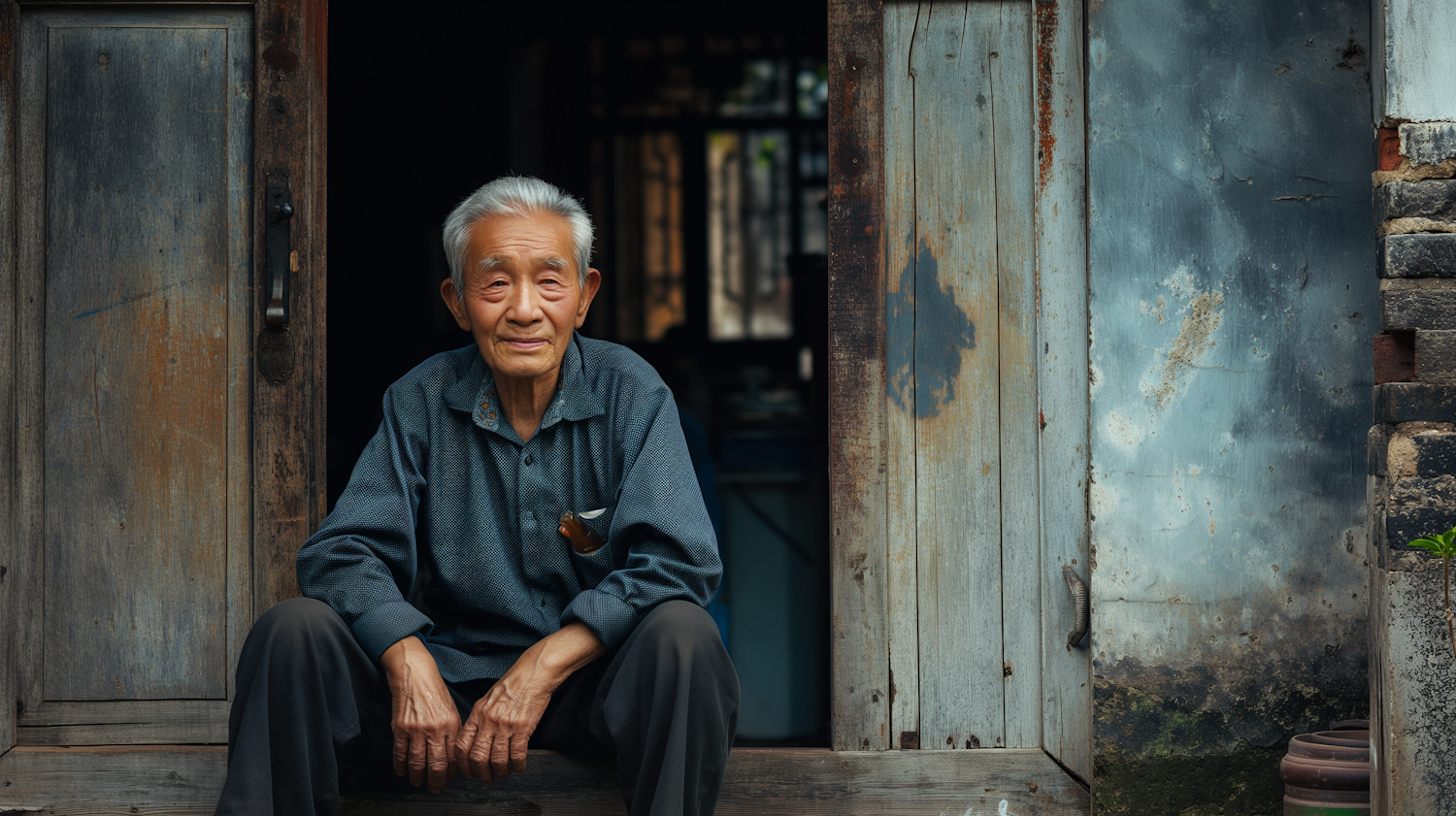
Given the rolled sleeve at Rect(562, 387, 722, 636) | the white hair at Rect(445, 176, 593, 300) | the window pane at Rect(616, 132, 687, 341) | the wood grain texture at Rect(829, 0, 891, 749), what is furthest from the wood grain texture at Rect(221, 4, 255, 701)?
the window pane at Rect(616, 132, 687, 341)

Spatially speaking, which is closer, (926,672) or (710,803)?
(710,803)

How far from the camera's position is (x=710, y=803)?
1889 mm

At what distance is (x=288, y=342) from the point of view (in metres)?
2.43

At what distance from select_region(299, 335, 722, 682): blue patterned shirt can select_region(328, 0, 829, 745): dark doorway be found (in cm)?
115

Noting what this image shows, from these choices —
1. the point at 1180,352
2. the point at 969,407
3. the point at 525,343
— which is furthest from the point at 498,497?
the point at 1180,352

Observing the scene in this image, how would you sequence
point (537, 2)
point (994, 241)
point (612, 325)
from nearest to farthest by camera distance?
point (994, 241) < point (537, 2) < point (612, 325)

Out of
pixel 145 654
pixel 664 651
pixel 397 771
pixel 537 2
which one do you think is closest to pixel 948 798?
pixel 664 651

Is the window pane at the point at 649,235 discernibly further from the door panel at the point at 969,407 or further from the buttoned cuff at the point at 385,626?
the buttoned cuff at the point at 385,626

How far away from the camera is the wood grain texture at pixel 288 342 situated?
95.3 inches

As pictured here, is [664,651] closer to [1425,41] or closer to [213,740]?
[213,740]

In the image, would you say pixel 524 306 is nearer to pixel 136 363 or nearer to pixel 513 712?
pixel 513 712

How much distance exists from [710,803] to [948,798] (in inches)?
29.5

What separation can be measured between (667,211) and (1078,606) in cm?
562

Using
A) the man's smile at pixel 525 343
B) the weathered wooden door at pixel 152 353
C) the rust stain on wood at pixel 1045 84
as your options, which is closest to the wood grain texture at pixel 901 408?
the rust stain on wood at pixel 1045 84
